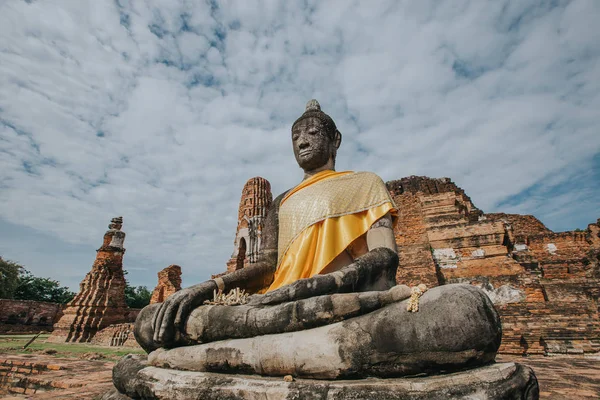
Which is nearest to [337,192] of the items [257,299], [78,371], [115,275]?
[257,299]

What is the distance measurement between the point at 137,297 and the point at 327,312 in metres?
45.2

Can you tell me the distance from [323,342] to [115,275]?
54.4ft

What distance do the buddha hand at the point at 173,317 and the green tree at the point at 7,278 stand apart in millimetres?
34130

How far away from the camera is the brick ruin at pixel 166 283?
57.3 ft

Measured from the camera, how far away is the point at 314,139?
10.9ft

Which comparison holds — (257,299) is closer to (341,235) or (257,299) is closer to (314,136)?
(341,235)

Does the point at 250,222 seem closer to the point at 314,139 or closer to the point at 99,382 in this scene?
the point at 99,382

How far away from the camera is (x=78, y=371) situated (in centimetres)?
469

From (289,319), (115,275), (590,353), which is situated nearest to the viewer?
(289,319)

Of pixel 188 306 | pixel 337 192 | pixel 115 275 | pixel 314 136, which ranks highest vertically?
pixel 115 275

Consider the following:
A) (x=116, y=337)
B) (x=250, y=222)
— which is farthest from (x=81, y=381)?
(x=250, y=222)

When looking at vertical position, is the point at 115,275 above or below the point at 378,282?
above

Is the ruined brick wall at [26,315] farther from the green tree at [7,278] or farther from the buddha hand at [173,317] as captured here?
the buddha hand at [173,317]

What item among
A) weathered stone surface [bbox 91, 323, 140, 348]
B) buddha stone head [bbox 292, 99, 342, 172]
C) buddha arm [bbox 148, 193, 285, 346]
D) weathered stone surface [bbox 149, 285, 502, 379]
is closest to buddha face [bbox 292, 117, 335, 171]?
buddha stone head [bbox 292, 99, 342, 172]
